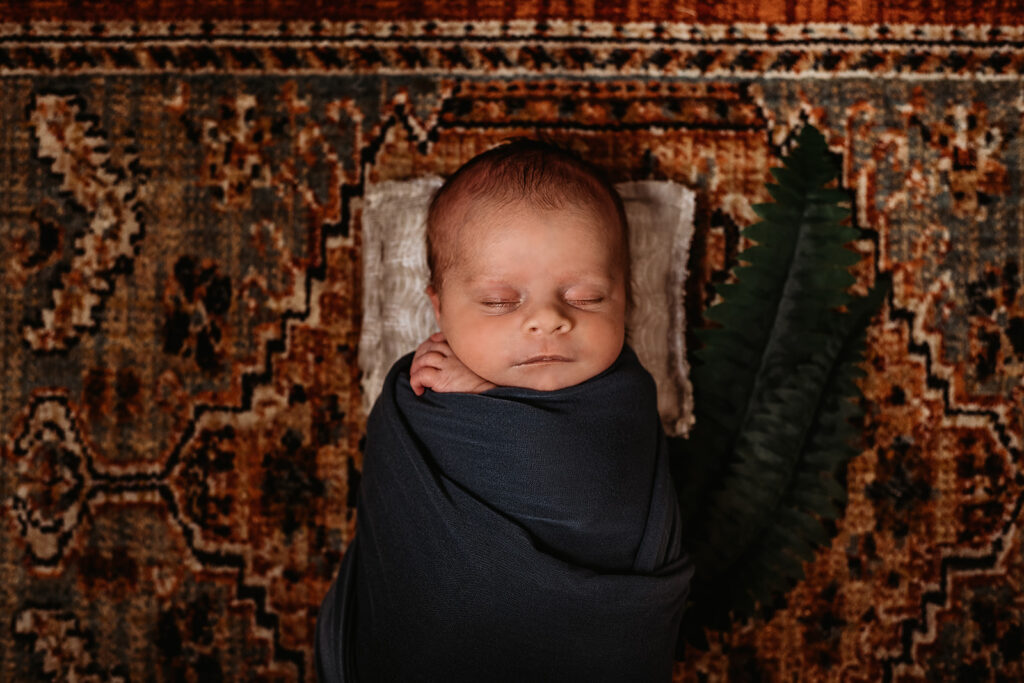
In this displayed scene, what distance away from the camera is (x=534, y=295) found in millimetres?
807

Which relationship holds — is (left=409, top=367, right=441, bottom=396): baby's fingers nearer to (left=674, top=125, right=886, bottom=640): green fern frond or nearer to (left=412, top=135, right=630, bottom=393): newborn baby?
(left=412, top=135, right=630, bottom=393): newborn baby

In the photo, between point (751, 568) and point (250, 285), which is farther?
point (250, 285)

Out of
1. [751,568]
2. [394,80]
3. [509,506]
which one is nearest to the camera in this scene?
[509,506]

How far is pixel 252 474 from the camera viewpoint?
1080 mm

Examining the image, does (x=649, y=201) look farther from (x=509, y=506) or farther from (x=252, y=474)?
(x=252, y=474)

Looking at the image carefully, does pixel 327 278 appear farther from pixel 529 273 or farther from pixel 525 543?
pixel 525 543

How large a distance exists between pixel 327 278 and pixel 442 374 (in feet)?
1.13

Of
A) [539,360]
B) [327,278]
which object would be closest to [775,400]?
[539,360]

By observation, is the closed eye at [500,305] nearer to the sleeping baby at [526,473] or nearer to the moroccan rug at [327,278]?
the sleeping baby at [526,473]

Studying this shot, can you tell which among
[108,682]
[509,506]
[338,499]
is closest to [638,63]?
[509,506]

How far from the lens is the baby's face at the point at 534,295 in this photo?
0.80 metres

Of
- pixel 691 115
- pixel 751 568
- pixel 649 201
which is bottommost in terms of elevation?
pixel 751 568

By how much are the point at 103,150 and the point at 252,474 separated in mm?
633

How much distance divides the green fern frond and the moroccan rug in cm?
11
